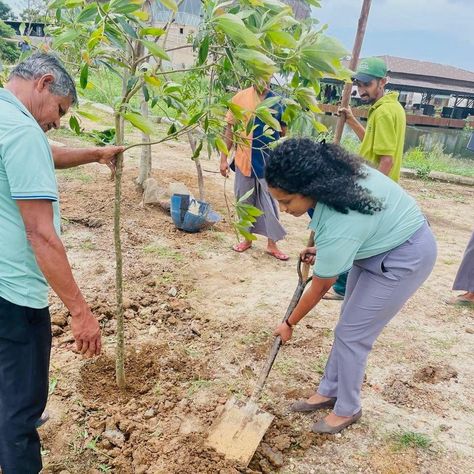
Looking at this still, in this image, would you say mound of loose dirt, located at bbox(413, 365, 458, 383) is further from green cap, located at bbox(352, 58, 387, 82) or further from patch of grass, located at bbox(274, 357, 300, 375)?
green cap, located at bbox(352, 58, 387, 82)

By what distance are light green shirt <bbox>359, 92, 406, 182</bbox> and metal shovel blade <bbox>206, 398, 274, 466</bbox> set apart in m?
1.84

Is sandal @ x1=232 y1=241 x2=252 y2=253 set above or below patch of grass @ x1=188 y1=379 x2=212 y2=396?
below

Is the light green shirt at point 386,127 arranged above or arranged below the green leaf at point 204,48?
below

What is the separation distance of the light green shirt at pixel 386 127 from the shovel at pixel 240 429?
1565mm

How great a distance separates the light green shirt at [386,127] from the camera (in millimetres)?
3035

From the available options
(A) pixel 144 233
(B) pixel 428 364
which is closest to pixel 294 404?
(B) pixel 428 364

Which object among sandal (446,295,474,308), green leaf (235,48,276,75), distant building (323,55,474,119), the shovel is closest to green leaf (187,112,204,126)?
green leaf (235,48,276,75)

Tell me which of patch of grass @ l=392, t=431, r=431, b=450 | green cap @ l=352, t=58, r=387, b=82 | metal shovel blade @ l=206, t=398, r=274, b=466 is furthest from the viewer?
green cap @ l=352, t=58, r=387, b=82

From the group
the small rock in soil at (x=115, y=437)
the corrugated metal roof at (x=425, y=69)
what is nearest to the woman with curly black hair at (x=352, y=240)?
the small rock in soil at (x=115, y=437)

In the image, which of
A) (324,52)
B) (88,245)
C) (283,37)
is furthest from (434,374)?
(88,245)

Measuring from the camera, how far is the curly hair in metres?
1.78

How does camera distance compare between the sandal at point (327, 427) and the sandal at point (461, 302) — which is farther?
the sandal at point (461, 302)

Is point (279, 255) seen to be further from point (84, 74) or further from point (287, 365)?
point (84, 74)

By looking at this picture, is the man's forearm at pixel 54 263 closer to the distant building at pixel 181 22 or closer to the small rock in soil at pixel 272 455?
the distant building at pixel 181 22
